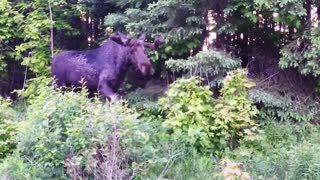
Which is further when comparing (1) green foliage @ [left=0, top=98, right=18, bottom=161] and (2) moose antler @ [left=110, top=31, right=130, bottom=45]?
(2) moose antler @ [left=110, top=31, right=130, bottom=45]

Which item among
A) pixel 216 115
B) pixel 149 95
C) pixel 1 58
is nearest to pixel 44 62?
pixel 1 58

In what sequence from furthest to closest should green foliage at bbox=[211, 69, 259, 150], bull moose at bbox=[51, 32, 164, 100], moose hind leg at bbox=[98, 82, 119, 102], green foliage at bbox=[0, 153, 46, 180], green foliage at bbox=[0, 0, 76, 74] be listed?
1. green foliage at bbox=[0, 0, 76, 74]
2. moose hind leg at bbox=[98, 82, 119, 102]
3. bull moose at bbox=[51, 32, 164, 100]
4. green foliage at bbox=[211, 69, 259, 150]
5. green foliage at bbox=[0, 153, 46, 180]

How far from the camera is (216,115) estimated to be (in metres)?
6.73

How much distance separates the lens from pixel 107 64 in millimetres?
7625

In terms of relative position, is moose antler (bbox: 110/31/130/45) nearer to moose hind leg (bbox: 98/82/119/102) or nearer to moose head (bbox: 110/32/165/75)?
moose head (bbox: 110/32/165/75)

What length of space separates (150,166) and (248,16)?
303 cm

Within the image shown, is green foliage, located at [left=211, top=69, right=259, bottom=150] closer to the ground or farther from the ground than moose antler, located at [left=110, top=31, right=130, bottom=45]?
closer to the ground

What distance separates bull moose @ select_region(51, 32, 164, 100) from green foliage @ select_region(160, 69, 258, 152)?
809mm

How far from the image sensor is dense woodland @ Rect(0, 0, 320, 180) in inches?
211

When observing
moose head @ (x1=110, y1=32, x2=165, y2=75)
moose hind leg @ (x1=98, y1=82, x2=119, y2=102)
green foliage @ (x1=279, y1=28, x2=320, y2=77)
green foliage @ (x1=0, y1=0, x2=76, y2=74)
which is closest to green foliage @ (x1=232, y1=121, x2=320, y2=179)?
green foliage @ (x1=279, y1=28, x2=320, y2=77)

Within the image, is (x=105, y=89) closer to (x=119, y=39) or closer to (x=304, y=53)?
(x=119, y=39)

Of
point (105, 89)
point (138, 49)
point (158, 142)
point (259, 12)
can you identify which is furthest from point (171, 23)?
point (158, 142)

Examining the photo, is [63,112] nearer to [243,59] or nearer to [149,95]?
[149,95]

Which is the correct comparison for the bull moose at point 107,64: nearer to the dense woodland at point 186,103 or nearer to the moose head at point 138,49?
the moose head at point 138,49
